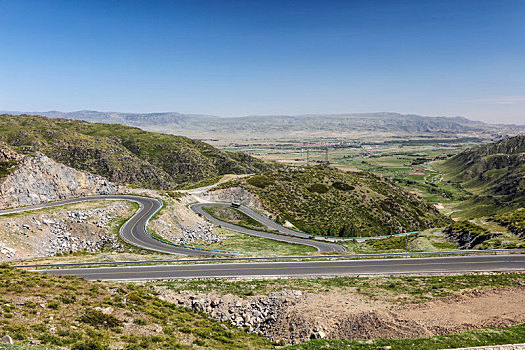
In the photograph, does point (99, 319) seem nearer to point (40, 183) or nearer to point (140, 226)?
point (140, 226)

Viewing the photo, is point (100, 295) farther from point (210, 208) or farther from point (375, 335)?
point (210, 208)

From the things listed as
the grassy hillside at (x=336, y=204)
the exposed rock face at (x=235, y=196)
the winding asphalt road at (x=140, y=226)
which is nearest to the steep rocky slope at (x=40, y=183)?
the winding asphalt road at (x=140, y=226)

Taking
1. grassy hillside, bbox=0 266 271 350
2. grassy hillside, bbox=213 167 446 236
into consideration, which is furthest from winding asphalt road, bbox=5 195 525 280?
grassy hillside, bbox=213 167 446 236

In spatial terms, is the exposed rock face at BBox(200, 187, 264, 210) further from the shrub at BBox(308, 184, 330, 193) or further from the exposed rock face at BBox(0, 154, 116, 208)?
the exposed rock face at BBox(0, 154, 116, 208)

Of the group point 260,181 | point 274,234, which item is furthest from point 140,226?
point 260,181

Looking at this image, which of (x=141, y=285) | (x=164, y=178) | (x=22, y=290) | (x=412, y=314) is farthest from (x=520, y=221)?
(x=164, y=178)
